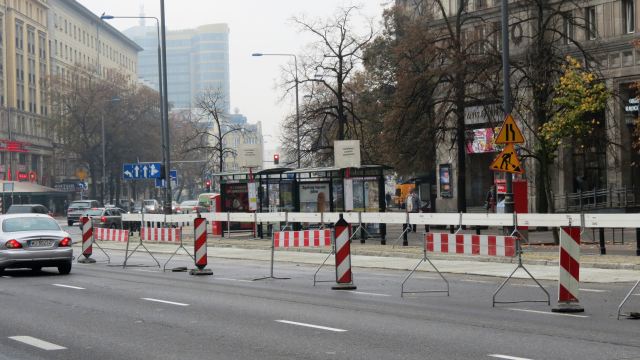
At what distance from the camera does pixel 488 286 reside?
59.1 ft

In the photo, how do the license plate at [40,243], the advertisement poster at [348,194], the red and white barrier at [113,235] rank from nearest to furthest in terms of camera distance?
the license plate at [40,243] < the advertisement poster at [348,194] < the red and white barrier at [113,235]

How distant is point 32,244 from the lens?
2186 cm

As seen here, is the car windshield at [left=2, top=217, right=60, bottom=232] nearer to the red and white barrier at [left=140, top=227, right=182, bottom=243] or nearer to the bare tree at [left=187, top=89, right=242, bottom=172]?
the red and white barrier at [left=140, top=227, right=182, bottom=243]

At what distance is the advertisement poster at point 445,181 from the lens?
179 feet

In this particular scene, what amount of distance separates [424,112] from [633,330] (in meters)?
26.7

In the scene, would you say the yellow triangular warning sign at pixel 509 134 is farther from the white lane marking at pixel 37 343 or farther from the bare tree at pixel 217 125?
the bare tree at pixel 217 125

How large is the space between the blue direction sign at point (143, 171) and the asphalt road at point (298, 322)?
22.1 metres

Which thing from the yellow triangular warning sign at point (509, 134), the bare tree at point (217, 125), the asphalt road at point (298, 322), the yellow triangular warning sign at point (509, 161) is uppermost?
the bare tree at point (217, 125)

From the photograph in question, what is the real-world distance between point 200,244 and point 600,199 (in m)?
29.2

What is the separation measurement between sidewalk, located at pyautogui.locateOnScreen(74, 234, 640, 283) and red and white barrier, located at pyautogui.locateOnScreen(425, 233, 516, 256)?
1.90 ft

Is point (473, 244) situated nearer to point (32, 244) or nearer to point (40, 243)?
point (40, 243)

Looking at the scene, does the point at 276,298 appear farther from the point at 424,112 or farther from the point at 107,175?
the point at 107,175

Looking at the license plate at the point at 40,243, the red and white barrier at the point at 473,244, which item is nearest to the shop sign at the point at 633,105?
the red and white barrier at the point at 473,244

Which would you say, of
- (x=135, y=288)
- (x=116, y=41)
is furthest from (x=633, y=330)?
(x=116, y=41)
